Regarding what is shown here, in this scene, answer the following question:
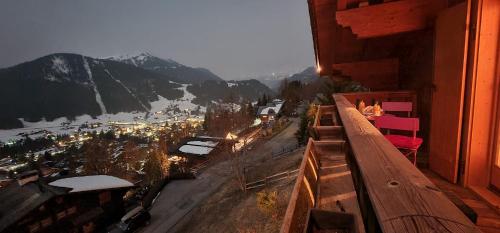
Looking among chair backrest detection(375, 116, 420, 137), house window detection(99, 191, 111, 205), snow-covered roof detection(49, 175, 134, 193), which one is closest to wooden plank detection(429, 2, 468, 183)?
chair backrest detection(375, 116, 420, 137)

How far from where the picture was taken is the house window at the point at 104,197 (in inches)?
691

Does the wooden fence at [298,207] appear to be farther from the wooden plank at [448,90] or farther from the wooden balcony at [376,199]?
the wooden plank at [448,90]

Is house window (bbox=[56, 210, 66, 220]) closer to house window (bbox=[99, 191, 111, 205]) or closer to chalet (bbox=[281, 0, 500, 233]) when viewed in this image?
house window (bbox=[99, 191, 111, 205])

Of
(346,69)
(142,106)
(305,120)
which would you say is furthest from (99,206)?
(142,106)

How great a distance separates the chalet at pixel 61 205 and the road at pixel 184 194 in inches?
142

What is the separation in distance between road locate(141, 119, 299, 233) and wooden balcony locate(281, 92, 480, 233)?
48.0 ft

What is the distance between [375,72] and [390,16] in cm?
415

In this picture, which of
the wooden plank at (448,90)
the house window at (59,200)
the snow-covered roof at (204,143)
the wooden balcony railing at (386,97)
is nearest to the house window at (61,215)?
the house window at (59,200)

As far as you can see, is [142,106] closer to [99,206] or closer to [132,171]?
[132,171]

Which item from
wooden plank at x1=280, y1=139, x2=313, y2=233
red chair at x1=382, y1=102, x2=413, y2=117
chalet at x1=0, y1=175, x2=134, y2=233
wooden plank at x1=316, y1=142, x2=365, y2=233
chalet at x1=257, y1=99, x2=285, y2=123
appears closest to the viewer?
wooden plank at x1=280, y1=139, x2=313, y2=233

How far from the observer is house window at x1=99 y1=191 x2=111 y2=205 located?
57.6 feet

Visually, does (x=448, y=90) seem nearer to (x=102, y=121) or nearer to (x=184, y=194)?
(x=184, y=194)

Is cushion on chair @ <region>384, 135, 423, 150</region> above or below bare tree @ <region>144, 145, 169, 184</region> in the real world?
above

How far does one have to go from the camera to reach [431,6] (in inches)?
169
